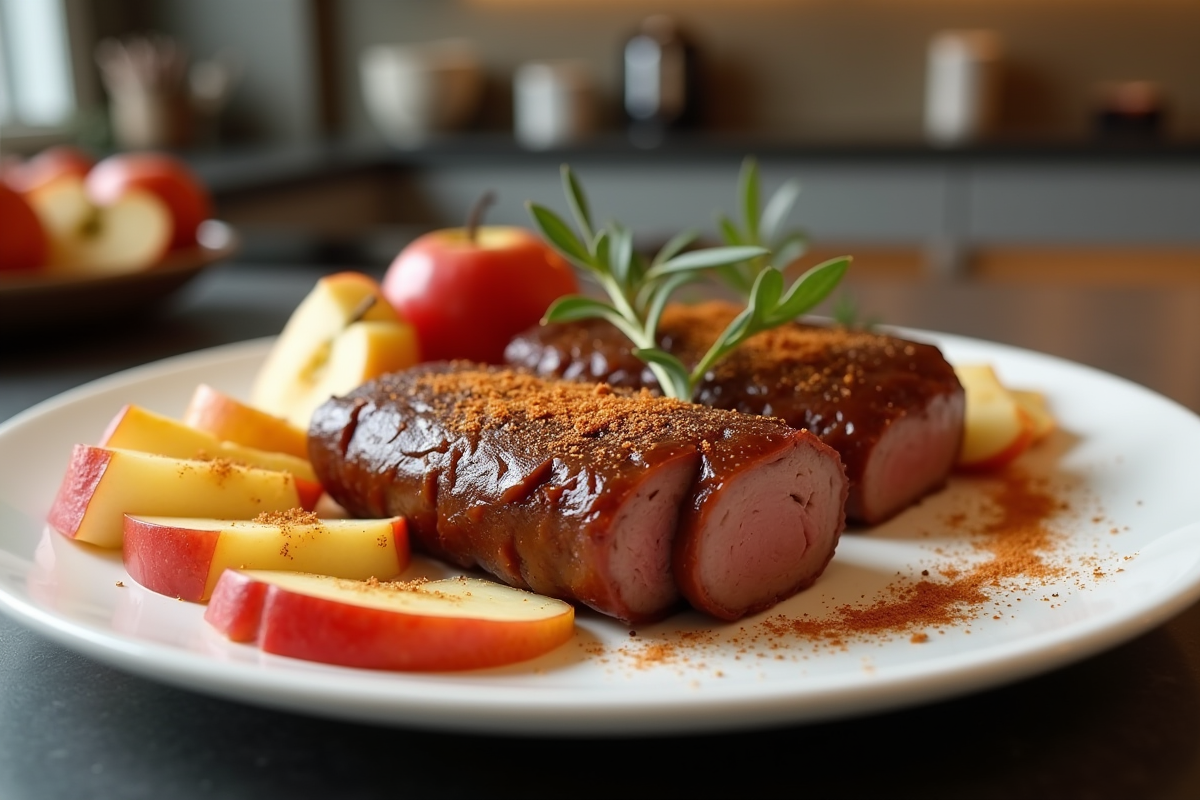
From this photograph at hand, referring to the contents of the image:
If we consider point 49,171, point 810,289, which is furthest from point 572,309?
point 49,171

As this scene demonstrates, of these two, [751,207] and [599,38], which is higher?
[599,38]

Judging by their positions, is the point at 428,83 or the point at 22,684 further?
→ the point at 428,83

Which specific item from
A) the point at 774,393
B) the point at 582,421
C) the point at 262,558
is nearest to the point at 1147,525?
the point at 774,393

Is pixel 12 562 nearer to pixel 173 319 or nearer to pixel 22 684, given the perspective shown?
pixel 22 684

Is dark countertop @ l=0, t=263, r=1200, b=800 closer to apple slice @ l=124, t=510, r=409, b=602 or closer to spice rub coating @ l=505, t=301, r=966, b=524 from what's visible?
apple slice @ l=124, t=510, r=409, b=602

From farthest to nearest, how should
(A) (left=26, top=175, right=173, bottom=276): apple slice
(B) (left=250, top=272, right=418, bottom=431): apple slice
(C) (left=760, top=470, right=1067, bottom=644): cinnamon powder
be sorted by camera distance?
(A) (left=26, top=175, right=173, bottom=276): apple slice → (B) (left=250, top=272, right=418, bottom=431): apple slice → (C) (left=760, top=470, right=1067, bottom=644): cinnamon powder

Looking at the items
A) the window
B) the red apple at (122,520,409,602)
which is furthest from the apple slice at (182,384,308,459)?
the window

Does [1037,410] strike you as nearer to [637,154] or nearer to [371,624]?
[371,624]
